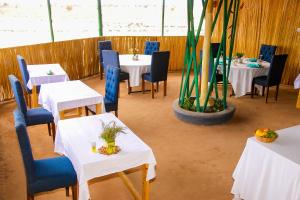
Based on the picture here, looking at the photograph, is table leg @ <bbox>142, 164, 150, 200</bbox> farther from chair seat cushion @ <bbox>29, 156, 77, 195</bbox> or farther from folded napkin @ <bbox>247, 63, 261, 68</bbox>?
folded napkin @ <bbox>247, 63, 261, 68</bbox>

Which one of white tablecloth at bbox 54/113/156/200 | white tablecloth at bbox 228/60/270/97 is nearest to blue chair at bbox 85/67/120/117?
white tablecloth at bbox 54/113/156/200

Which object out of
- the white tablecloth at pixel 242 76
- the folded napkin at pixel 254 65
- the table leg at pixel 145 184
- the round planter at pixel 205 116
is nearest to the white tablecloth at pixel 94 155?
the table leg at pixel 145 184

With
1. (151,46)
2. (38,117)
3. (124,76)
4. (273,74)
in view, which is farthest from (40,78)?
(273,74)

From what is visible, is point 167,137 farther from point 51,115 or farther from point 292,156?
point 292,156

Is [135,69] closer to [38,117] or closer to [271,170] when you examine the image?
[38,117]

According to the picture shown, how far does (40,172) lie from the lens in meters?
2.46

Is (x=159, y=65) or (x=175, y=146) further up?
(x=159, y=65)

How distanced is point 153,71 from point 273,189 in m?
4.10

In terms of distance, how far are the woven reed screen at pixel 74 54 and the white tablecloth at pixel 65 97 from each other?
2.00 meters

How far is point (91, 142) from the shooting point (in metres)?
2.52

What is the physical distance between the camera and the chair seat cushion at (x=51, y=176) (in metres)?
2.41

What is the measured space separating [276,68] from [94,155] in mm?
4840

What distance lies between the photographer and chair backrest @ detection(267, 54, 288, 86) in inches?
230

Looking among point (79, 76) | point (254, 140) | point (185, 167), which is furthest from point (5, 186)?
point (79, 76)
